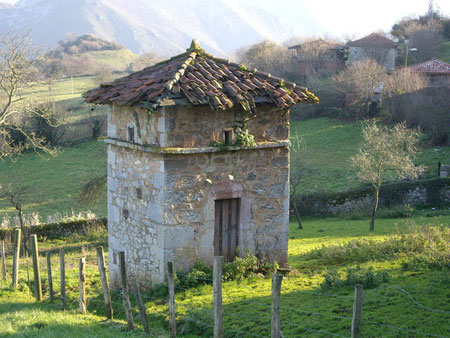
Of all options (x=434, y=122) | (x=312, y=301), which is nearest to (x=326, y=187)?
(x=434, y=122)

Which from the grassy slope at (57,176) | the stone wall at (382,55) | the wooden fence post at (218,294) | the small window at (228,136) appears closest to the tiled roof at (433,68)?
the stone wall at (382,55)

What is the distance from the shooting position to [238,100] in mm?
10883

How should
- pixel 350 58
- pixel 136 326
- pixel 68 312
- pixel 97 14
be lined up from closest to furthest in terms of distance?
1. pixel 136 326
2. pixel 68 312
3. pixel 350 58
4. pixel 97 14

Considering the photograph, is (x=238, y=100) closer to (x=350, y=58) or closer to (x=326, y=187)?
(x=326, y=187)

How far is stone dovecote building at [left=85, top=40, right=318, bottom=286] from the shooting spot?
10.8 meters

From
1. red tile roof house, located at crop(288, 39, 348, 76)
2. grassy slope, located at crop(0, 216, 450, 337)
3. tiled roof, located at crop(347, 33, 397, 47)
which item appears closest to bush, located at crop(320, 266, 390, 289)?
grassy slope, located at crop(0, 216, 450, 337)

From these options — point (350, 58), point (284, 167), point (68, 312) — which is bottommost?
point (68, 312)

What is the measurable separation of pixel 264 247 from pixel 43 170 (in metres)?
26.6

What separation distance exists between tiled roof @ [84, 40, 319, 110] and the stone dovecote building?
0.02 m

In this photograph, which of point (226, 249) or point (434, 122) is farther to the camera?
point (434, 122)

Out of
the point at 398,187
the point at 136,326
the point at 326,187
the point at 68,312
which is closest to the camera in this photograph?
the point at 136,326

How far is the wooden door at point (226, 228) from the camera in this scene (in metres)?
11.5

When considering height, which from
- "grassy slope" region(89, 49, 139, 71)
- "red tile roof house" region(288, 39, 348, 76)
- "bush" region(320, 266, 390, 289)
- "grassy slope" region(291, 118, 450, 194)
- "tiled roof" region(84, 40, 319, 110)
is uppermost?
"grassy slope" region(89, 49, 139, 71)

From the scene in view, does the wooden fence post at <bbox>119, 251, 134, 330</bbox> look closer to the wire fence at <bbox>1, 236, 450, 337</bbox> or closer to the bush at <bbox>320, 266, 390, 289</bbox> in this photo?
the wire fence at <bbox>1, 236, 450, 337</bbox>
